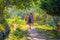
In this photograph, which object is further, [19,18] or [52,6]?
[19,18]

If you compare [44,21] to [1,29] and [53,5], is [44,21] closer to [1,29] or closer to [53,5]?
[53,5]

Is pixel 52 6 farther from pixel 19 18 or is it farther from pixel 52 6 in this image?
pixel 19 18

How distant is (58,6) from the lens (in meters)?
19.5

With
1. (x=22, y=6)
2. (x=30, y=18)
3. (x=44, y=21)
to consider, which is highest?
(x=22, y=6)

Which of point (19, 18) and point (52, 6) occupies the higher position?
point (52, 6)

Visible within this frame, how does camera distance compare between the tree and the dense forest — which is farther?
the tree

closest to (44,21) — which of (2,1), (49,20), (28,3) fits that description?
(49,20)

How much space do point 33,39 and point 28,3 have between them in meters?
2.93

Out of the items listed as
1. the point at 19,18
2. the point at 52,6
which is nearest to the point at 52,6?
the point at 52,6

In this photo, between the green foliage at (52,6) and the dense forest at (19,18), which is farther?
the green foliage at (52,6)

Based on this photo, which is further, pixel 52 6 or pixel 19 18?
pixel 19 18

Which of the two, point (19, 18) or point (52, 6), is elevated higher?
point (52, 6)

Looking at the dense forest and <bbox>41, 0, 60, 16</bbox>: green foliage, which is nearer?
the dense forest

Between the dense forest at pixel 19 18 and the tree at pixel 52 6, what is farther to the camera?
the tree at pixel 52 6
